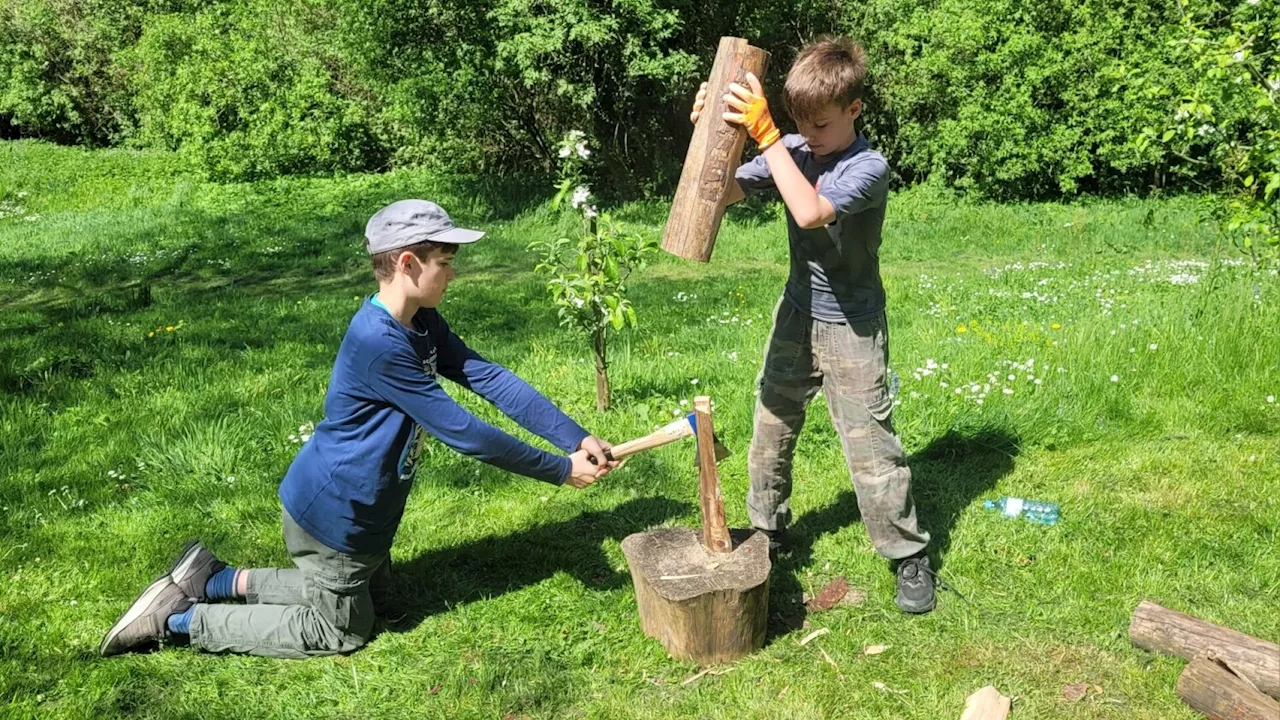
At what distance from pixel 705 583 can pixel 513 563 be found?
1.09m

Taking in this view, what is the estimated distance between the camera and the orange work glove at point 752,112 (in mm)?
3168

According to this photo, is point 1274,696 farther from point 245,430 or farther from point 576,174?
point 245,430

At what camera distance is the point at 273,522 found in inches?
172

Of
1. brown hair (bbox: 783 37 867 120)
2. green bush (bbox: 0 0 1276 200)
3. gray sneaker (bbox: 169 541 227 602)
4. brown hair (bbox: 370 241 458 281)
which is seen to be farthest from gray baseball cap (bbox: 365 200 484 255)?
green bush (bbox: 0 0 1276 200)

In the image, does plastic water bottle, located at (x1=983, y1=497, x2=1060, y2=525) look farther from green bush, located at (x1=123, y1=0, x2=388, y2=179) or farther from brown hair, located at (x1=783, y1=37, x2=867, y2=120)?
green bush, located at (x1=123, y1=0, x2=388, y2=179)

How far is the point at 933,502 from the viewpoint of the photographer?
14.5ft

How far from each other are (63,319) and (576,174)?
5.65 meters

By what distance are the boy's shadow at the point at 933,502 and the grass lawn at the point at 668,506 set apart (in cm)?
2

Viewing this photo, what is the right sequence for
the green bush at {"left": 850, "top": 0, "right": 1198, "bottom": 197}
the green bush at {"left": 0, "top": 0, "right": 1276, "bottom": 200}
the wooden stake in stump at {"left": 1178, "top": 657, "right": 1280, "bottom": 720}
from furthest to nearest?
the green bush at {"left": 850, "top": 0, "right": 1198, "bottom": 197} → the green bush at {"left": 0, "top": 0, "right": 1276, "bottom": 200} → the wooden stake in stump at {"left": 1178, "top": 657, "right": 1280, "bottom": 720}

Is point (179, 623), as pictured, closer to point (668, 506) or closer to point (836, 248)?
point (668, 506)

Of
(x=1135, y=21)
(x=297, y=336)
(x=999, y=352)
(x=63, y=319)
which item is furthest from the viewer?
(x=1135, y=21)

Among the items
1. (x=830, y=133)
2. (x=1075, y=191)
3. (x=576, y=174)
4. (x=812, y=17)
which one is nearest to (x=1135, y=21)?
(x=1075, y=191)

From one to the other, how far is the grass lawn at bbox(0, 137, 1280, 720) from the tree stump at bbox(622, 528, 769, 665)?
4.3 inches

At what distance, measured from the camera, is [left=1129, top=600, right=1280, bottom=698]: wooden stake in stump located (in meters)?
2.81
